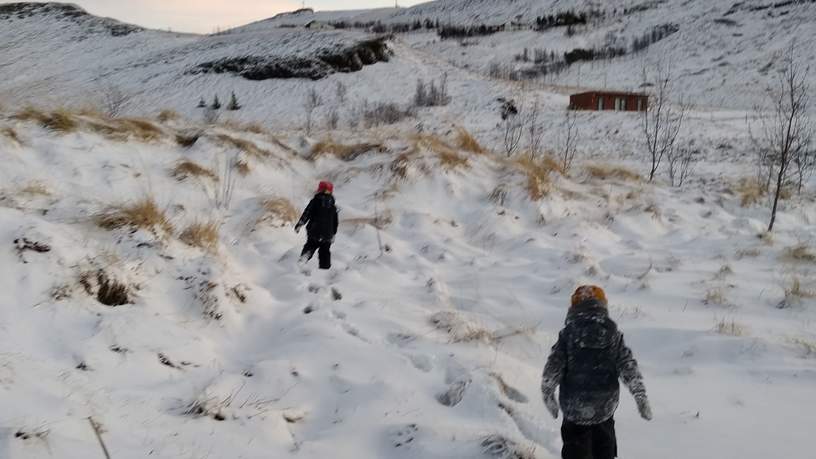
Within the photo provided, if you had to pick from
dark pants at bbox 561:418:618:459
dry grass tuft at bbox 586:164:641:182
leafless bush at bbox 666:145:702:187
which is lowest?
leafless bush at bbox 666:145:702:187

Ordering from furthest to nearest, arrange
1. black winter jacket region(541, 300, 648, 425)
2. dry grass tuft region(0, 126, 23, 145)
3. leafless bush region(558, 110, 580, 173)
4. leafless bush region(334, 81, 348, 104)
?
leafless bush region(334, 81, 348, 104), leafless bush region(558, 110, 580, 173), dry grass tuft region(0, 126, 23, 145), black winter jacket region(541, 300, 648, 425)

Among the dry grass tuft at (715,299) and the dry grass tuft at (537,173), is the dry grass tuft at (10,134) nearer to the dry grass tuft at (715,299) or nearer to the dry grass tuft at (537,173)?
the dry grass tuft at (537,173)

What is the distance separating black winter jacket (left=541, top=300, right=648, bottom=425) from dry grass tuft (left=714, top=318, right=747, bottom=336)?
2.29 meters

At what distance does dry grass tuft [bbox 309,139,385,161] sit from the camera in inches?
380

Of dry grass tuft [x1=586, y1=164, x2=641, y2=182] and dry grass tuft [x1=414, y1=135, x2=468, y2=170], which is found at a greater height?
dry grass tuft [x1=414, y1=135, x2=468, y2=170]

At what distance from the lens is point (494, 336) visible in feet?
14.7

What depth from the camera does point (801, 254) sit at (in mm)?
6719

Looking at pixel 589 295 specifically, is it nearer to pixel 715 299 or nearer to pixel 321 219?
pixel 715 299

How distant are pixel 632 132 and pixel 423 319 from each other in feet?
63.5

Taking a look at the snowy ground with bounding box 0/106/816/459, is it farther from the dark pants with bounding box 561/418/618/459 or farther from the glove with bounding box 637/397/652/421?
the glove with bounding box 637/397/652/421

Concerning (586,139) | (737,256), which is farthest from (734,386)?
(586,139)

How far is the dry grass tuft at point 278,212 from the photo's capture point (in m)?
6.56

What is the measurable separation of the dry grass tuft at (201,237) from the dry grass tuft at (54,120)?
292 cm

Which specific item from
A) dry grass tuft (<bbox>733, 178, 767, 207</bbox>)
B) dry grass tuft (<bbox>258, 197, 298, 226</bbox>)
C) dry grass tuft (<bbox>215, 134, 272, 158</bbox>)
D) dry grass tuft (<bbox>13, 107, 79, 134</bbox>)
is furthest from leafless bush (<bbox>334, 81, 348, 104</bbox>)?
dry grass tuft (<bbox>258, 197, 298, 226</bbox>)
